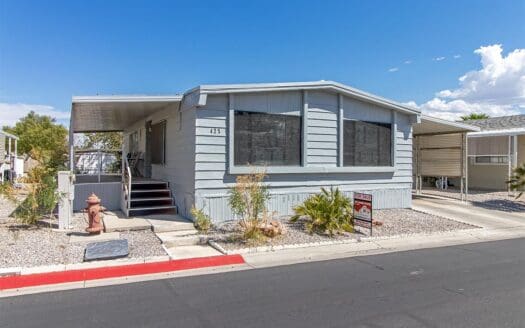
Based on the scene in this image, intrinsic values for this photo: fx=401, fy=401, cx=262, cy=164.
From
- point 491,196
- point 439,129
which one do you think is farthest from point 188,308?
point 491,196

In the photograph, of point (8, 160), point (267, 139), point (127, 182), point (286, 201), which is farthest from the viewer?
point (8, 160)

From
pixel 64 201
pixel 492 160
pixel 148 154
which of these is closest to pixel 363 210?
pixel 64 201

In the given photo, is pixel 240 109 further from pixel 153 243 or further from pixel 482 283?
pixel 482 283

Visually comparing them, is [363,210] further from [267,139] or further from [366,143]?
[366,143]

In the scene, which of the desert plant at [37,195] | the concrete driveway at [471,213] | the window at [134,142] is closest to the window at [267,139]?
the desert plant at [37,195]

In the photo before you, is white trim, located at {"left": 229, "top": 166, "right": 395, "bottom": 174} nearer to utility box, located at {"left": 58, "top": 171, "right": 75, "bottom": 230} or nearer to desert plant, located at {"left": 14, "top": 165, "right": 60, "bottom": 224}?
utility box, located at {"left": 58, "top": 171, "right": 75, "bottom": 230}

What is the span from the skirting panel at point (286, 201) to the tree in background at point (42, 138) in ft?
13.5

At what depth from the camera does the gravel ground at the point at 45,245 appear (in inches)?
262

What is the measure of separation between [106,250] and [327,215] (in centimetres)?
472

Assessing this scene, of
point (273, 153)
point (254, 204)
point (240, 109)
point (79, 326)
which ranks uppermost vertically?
point (240, 109)

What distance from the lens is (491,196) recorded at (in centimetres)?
1655

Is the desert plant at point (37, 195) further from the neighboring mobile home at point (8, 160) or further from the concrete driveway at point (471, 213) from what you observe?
the neighboring mobile home at point (8, 160)

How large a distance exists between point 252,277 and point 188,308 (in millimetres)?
1497

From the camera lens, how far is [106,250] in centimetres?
726
